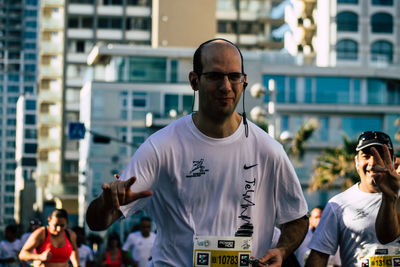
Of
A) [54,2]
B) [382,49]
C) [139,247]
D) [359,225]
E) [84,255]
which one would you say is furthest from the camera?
[54,2]

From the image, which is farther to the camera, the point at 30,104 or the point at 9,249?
the point at 30,104

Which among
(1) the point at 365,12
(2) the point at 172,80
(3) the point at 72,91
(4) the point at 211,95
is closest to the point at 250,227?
(4) the point at 211,95

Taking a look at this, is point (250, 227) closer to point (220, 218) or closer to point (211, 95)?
point (220, 218)

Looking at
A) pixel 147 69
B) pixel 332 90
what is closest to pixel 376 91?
pixel 332 90

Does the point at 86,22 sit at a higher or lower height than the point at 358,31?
higher

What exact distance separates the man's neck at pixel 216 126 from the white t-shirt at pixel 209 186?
0.09ft

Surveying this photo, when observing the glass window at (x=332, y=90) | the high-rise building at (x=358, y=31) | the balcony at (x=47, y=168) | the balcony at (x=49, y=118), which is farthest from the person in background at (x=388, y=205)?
the balcony at (x=49, y=118)

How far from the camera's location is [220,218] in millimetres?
5195

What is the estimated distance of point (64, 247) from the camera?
1275 cm

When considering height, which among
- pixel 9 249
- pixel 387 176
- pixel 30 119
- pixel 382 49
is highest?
pixel 382 49

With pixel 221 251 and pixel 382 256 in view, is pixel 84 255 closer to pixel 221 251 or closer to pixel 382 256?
pixel 382 256

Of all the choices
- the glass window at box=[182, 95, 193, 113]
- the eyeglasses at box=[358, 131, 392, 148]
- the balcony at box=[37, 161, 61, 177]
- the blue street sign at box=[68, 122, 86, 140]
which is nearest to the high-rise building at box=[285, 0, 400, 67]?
the glass window at box=[182, 95, 193, 113]

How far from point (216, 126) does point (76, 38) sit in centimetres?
8807

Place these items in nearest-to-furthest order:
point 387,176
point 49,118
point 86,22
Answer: point 387,176 < point 86,22 < point 49,118
